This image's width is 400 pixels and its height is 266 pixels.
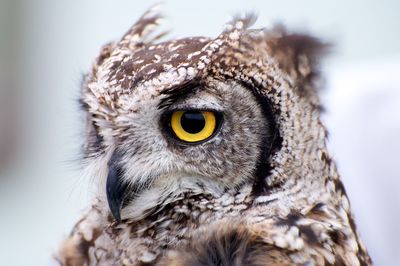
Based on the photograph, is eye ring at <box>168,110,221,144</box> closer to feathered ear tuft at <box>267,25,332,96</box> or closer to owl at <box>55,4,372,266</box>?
owl at <box>55,4,372,266</box>

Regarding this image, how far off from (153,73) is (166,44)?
133 mm

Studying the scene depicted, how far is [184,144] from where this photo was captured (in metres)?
1.33

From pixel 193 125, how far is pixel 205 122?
2 centimetres

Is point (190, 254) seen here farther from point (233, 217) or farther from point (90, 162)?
point (90, 162)

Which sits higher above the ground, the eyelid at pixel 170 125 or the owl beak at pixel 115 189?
the eyelid at pixel 170 125

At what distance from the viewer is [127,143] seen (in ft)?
4.48

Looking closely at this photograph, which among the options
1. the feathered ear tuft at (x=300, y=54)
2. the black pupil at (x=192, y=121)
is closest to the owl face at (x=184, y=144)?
the black pupil at (x=192, y=121)

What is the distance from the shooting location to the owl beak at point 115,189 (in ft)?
4.41

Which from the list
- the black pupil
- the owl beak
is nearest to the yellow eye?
the black pupil

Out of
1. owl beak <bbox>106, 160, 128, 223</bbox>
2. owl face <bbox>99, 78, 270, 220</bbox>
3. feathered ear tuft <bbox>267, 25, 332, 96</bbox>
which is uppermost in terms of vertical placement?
feathered ear tuft <bbox>267, 25, 332, 96</bbox>

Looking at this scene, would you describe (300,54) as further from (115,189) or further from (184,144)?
(115,189)

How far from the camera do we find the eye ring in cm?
131

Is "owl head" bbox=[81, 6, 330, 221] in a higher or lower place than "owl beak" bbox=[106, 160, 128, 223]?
higher

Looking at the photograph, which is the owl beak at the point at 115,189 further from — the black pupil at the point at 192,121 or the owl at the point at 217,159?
the black pupil at the point at 192,121
